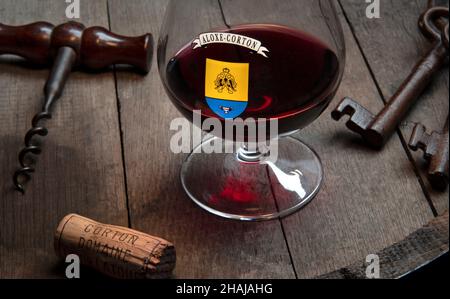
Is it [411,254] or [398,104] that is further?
[398,104]

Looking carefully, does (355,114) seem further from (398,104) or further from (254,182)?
(254,182)

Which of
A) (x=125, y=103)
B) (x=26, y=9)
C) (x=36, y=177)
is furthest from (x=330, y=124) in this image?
(x=26, y=9)

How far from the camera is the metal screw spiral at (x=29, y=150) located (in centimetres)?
128

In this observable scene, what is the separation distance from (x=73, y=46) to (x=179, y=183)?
12.9 inches

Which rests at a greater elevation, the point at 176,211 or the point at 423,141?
the point at 176,211

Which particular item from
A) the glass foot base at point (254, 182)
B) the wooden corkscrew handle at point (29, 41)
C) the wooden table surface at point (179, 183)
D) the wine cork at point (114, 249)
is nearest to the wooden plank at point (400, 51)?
the wooden table surface at point (179, 183)

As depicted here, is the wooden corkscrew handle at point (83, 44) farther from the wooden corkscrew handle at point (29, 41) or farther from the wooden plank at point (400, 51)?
the wooden plank at point (400, 51)

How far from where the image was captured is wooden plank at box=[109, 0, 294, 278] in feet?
3.80

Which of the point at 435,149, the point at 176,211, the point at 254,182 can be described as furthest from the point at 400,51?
the point at 176,211

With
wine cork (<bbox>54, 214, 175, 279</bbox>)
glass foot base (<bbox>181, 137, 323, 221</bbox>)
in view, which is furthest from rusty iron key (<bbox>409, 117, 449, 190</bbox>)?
wine cork (<bbox>54, 214, 175, 279</bbox>)

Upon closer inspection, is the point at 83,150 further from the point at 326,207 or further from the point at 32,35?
the point at 326,207

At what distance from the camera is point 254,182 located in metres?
1.29

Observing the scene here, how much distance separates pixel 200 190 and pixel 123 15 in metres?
0.47

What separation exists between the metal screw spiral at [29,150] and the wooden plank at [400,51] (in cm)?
53
